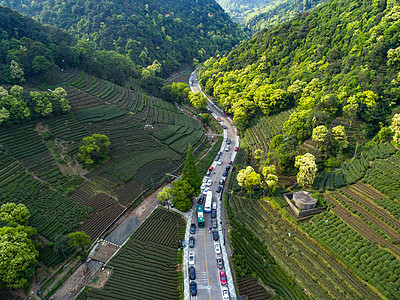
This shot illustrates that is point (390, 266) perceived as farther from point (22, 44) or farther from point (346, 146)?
point (22, 44)

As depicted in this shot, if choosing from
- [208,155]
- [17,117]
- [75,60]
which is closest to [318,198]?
[208,155]

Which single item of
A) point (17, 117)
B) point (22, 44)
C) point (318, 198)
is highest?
point (22, 44)

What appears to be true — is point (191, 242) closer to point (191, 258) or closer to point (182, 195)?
point (191, 258)

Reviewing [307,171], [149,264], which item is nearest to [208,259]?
[149,264]

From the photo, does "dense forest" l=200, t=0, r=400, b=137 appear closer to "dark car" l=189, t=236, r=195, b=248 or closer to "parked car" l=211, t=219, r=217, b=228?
"parked car" l=211, t=219, r=217, b=228

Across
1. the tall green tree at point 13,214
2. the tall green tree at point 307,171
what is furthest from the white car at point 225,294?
the tall green tree at point 13,214

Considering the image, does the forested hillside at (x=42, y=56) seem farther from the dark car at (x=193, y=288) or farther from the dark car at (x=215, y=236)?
the dark car at (x=193, y=288)
